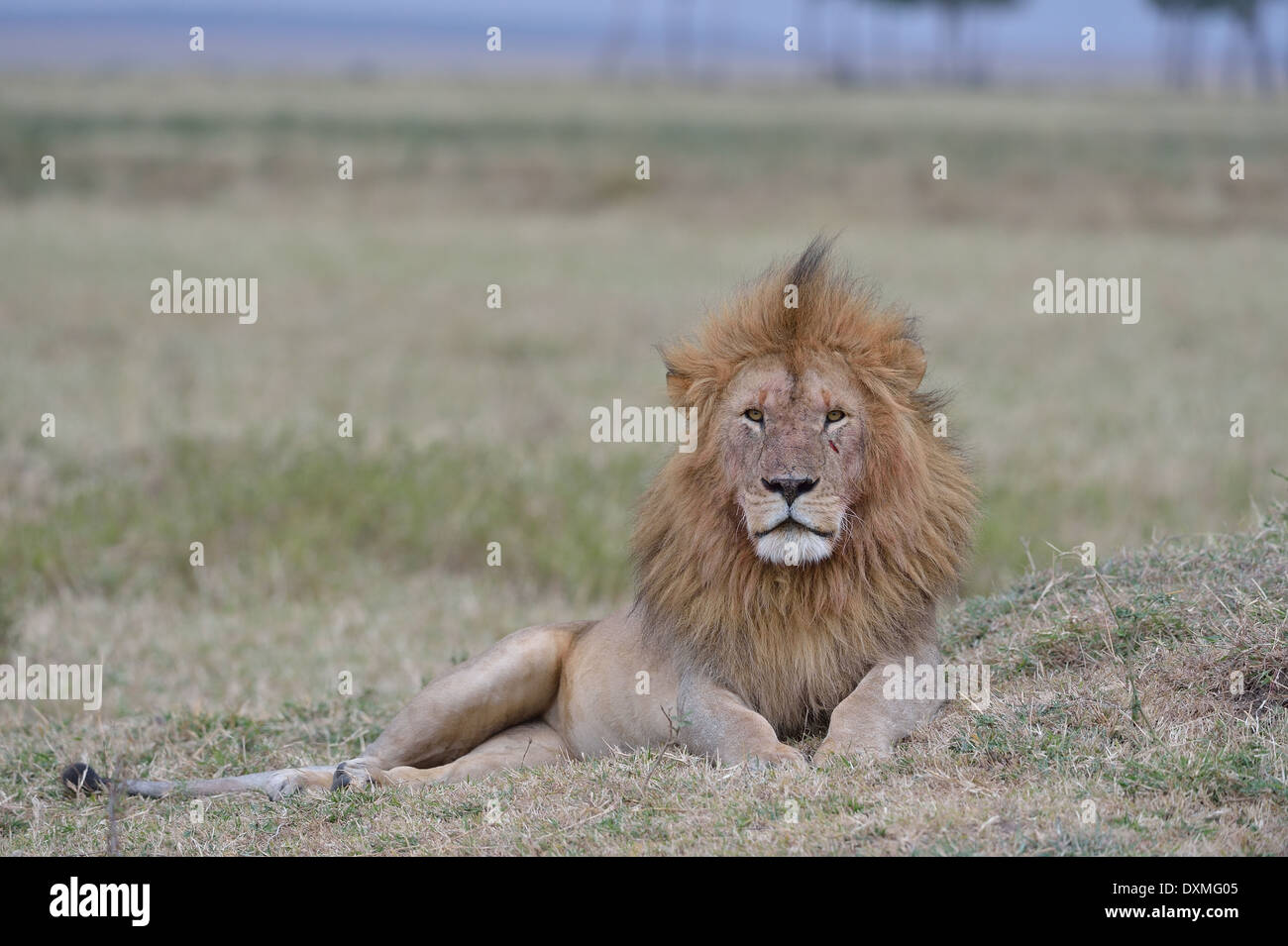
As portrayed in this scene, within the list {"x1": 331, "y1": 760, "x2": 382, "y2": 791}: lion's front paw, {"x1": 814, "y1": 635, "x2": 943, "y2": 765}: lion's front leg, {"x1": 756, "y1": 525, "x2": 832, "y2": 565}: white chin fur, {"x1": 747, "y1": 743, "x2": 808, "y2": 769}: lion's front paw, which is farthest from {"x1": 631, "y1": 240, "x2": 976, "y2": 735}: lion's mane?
{"x1": 331, "y1": 760, "x2": 382, "y2": 791}: lion's front paw

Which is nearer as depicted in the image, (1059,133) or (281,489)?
(281,489)

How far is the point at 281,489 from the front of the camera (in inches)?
475

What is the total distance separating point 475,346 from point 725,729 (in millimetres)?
13812

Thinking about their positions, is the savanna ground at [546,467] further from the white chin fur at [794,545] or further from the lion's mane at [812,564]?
the white chin fur at [794,545]

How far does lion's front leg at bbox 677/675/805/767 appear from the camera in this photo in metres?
5.52

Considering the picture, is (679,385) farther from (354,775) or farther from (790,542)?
(354,775)

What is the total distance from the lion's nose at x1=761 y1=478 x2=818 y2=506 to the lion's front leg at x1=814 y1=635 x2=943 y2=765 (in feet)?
2.67

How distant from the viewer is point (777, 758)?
5.45 m

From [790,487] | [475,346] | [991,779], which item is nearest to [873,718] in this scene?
[991,779]

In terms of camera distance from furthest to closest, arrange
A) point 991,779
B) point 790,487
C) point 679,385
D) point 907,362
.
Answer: point 679,385 → point 907,362 → point 790,487 → point 991,779

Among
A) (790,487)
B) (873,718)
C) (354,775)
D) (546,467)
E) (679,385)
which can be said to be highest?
(679,385)

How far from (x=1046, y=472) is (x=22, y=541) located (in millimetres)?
7907
